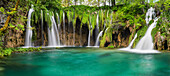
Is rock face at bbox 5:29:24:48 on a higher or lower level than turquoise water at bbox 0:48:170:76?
higher

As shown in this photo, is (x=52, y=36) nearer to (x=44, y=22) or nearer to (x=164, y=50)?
(x=44, y=22)

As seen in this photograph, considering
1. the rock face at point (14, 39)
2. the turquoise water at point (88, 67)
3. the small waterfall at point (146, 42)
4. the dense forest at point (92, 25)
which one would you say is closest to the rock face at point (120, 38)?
the dense forest at point (92, 25)

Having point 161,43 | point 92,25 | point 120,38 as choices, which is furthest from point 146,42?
point 92,25

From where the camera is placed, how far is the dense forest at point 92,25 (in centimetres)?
1369

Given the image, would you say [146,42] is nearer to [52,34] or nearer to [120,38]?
[120,38]

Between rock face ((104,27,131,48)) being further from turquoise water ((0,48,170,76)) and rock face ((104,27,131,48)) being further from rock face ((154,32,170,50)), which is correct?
turquoise water ((0,48,170,76))

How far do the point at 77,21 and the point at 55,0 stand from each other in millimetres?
5041

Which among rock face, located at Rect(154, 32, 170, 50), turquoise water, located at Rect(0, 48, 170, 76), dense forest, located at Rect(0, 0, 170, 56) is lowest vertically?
turquoise water, located at Rect(0, 48, 170, 76)

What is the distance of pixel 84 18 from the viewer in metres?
22.4

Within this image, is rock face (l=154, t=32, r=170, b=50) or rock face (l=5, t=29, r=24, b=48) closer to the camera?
rock face (l=154, t=32, r=170, b=50)

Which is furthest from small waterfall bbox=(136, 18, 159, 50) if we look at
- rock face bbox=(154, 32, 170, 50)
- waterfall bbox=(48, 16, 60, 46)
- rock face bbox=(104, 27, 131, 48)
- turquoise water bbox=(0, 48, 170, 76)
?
waterfall bbox=(48, 16, 60, 46)

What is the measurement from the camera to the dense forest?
13688mm

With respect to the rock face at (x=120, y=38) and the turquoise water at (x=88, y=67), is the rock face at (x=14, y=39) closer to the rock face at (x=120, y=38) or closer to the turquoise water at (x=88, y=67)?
the turquoise water at (x=88, y=67)

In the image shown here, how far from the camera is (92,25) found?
875 inches
